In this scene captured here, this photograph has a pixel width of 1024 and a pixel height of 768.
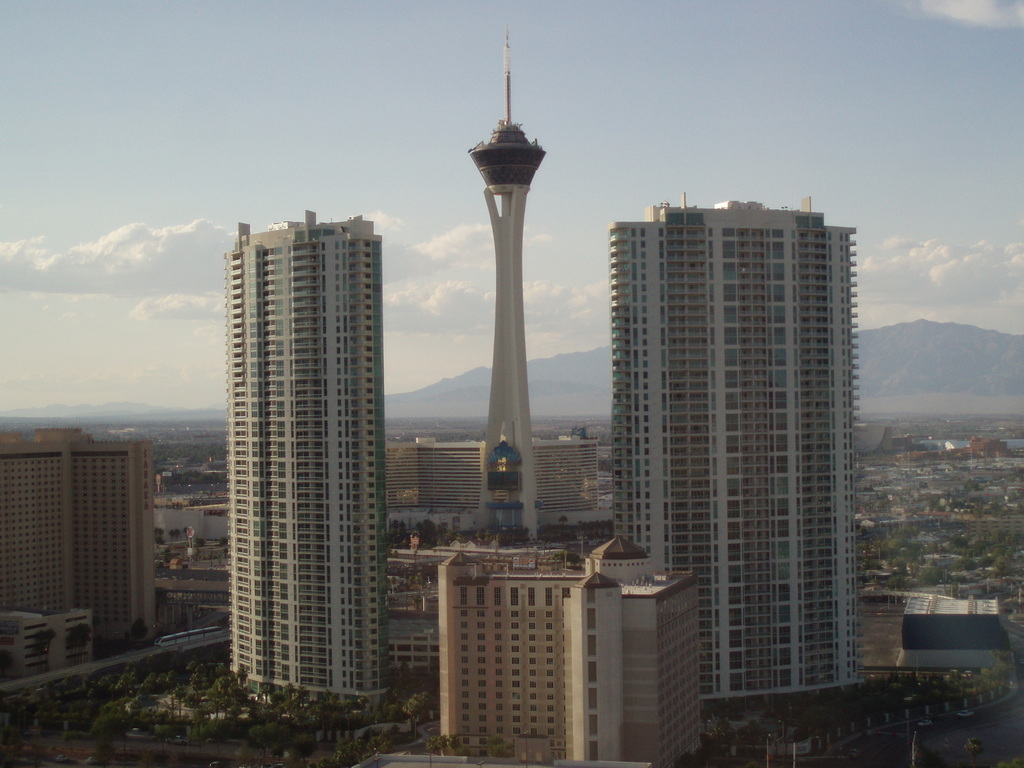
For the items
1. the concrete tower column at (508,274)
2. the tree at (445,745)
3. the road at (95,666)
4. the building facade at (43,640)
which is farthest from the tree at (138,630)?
the concrete tower column at (508,274)

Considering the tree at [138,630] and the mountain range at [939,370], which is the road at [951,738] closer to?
the mountain range at [939,370]

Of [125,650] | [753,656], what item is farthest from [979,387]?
[125,650]

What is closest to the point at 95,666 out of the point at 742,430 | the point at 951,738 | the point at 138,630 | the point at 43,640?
the point at 43,640

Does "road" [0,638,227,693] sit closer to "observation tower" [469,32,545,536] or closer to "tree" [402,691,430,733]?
"tree" [402,691,430,733]

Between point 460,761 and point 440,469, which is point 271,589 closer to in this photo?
point 460,761

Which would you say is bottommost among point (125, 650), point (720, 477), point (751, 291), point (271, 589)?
point (125, 650)

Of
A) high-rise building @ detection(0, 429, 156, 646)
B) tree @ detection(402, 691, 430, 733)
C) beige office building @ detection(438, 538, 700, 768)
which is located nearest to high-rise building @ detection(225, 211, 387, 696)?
tree @ detection(402, 691, 430, 733)
